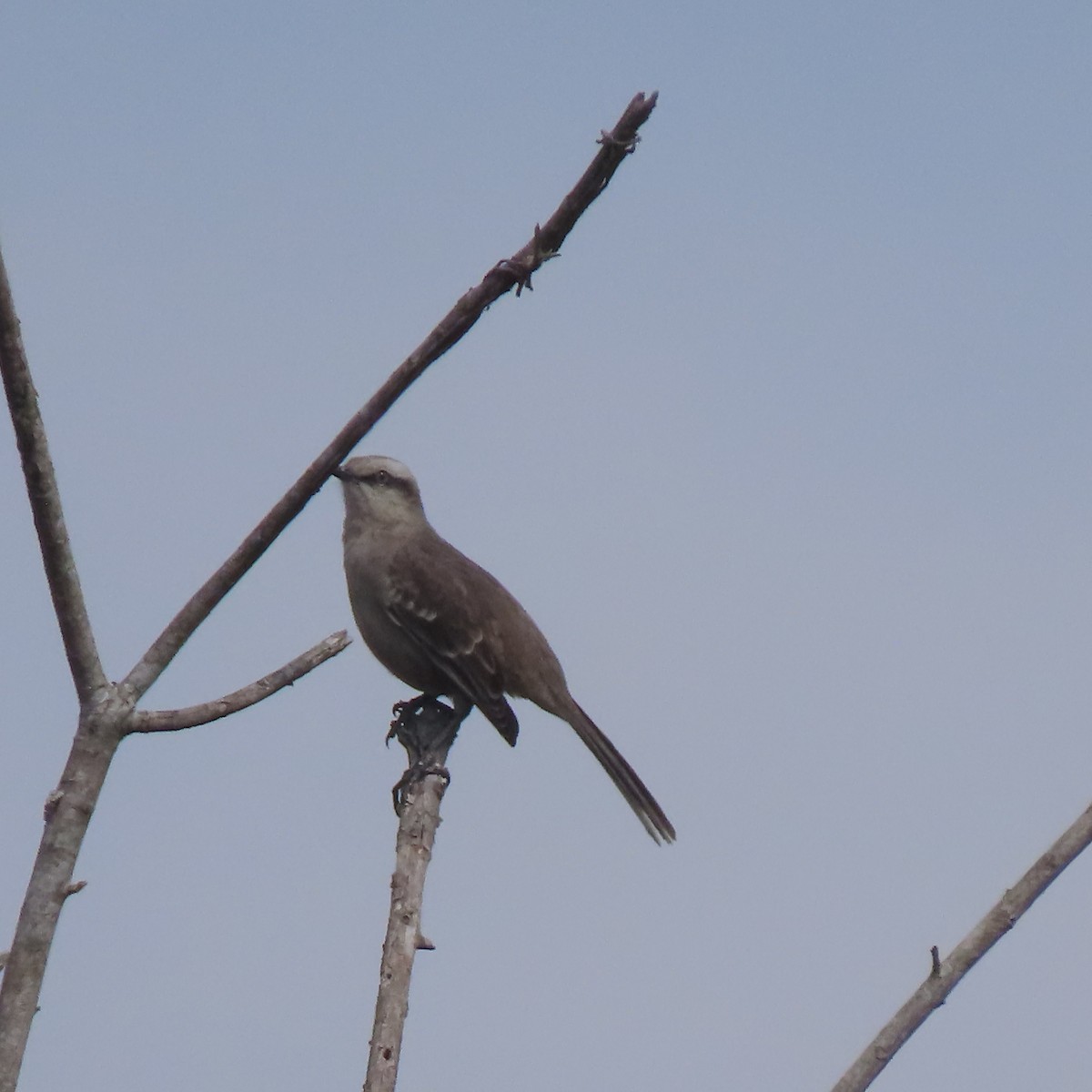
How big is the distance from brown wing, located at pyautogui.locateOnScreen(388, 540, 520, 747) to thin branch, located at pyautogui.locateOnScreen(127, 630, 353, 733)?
153 inches

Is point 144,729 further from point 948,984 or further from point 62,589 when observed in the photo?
point 948,984

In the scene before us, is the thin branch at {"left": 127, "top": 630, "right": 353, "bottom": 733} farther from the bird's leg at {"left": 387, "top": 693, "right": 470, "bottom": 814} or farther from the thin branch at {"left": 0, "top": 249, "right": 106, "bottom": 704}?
the bird's leg at {"left": 387, "top": 693, "right": 470, "bottom": 814}

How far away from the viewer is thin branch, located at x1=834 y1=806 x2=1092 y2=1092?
348 cm

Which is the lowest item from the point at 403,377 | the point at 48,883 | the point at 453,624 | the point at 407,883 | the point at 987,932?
the point at 987,932

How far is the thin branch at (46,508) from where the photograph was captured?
3293 mm

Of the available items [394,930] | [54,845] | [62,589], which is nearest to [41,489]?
[62,589]

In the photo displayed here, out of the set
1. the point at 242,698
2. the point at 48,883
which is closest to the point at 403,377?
the point at 242,698

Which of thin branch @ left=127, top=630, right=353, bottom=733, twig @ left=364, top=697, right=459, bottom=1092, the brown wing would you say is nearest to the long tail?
the brown wing

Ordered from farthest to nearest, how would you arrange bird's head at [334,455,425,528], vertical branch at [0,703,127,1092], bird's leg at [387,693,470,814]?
1. bird's head at [334,455,425,528]
2. bird's leg at [387,693,470,814]
3. vertical branch at [0,703,127,1092]

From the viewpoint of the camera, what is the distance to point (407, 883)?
13.5 ft

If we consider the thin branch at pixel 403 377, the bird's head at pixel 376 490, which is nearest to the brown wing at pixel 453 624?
the bird's head at pixel 376 490

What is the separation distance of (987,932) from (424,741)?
2.76 meters

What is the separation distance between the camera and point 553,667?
922 centimetres

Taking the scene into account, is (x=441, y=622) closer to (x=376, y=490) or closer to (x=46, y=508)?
(x=376, y=490)
